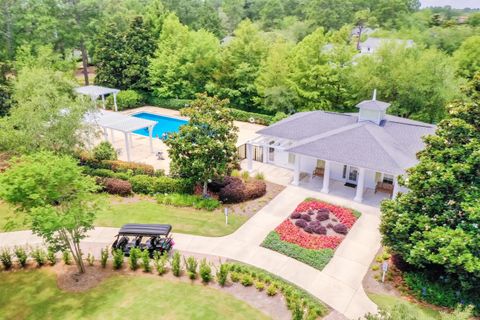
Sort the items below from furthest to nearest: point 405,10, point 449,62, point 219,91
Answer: point 405,10, point 219,91, point 449,62

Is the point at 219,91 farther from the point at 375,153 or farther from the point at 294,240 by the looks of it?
the point at 294,240

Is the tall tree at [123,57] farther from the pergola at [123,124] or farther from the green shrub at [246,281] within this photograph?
the green shrub at [246,281]

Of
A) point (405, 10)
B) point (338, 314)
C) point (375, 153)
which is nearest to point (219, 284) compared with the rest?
point (338, 314)

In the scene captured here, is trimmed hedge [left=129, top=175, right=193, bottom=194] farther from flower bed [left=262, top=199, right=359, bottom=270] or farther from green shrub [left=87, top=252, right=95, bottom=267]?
green shrub [left=87, top=252, right=95, bottom=267]

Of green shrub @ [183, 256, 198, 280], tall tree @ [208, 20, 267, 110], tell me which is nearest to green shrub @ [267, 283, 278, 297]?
green shrub @ [183, 256, 198, 280]

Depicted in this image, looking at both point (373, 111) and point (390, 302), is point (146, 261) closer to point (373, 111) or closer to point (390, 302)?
point (390, 302)

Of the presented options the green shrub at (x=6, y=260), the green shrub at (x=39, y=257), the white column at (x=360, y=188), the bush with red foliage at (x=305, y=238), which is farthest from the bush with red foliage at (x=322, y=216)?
the green shrub at (x=6, y=260)
